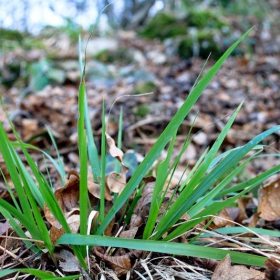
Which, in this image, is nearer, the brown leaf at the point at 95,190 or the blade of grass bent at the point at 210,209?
the blade of grass bent at the point at 210,209

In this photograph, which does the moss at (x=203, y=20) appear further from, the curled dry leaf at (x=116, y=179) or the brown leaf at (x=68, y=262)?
the brown leaf at (x=68, y=262)

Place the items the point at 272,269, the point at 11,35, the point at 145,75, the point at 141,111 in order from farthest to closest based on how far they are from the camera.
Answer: the point at 11,35 → the point at 145,75 → the point at 141,111 → the point at 272,269

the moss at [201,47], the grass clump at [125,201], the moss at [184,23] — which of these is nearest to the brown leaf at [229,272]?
the grass clump at [125,201]

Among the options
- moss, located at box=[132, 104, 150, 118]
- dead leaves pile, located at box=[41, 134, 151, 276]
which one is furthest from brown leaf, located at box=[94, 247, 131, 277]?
moss, located at box=[132, 104, 150, 118]

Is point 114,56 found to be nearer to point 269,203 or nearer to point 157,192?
point 269,203

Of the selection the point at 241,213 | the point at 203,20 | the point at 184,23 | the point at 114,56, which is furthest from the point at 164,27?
the point at 241,213

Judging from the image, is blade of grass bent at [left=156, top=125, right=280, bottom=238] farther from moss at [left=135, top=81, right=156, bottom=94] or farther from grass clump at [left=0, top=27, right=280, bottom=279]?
moss at [left=135, top=81, right=156, bottom=94]
